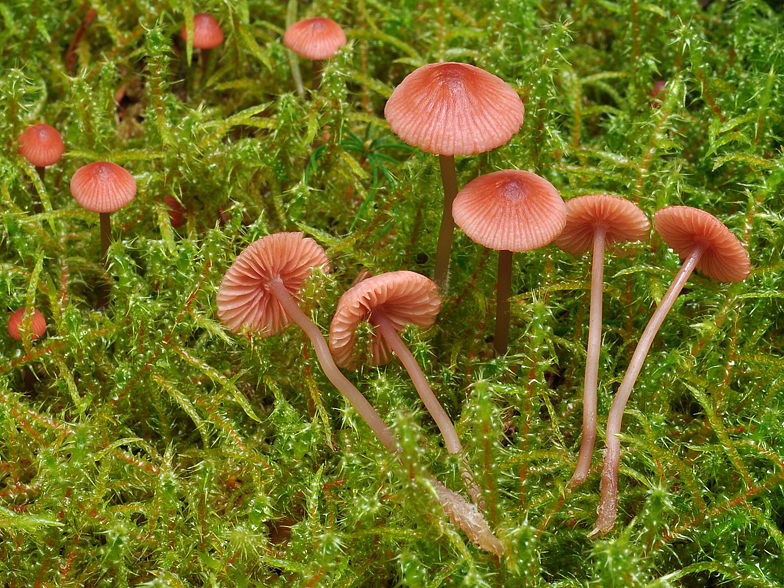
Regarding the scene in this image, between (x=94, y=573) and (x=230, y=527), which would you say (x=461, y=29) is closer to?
(x=230, y=527)

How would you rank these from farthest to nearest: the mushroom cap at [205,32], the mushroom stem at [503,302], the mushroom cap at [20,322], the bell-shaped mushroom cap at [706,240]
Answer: the mushroom cap at [205,32] < the mushroom cap at [20,322] < the mushroom stem at [503,302] < the bell-shaped mushroom cap at [706,240]

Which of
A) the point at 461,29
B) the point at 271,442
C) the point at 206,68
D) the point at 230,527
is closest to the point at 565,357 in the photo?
the point at 271,442

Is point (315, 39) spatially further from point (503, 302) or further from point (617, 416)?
point (617, 416)

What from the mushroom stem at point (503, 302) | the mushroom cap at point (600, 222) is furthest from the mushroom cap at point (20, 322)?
the mushroom cap at point (600, 222)

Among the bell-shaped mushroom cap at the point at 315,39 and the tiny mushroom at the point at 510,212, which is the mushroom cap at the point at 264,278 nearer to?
the tiny mushroom at the point at 510,212

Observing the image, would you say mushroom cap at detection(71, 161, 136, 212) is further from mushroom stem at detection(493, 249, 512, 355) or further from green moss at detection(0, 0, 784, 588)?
mushroom stem at detection(493, 249, 512, 355)

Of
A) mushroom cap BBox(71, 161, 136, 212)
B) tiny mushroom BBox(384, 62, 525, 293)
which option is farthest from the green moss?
tiny mushroom BBox(384, 62, 525, 293)

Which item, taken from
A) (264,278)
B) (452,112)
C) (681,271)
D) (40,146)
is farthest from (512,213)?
(40,146)
